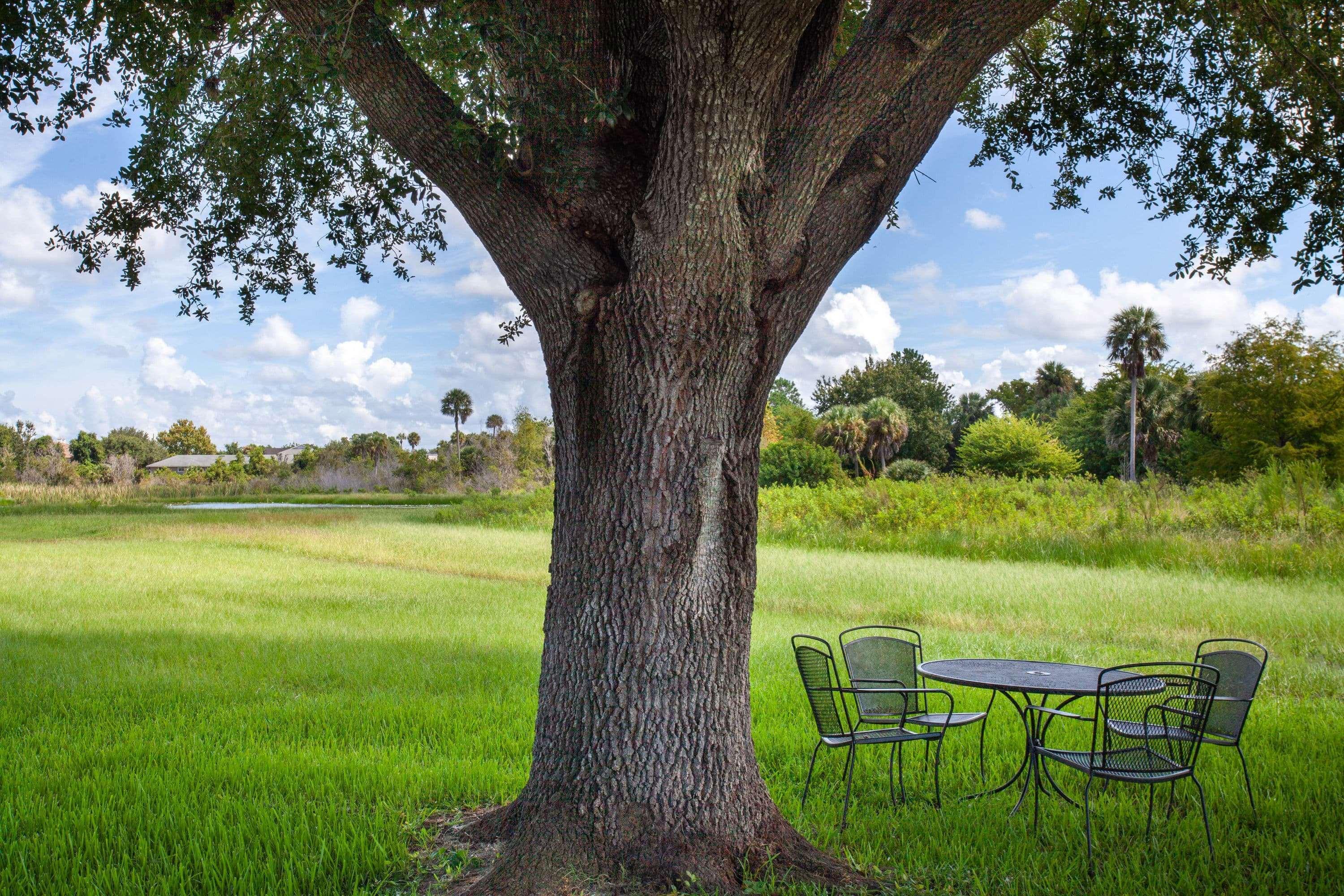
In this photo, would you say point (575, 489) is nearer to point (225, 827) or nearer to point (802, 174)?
point (802, 174)

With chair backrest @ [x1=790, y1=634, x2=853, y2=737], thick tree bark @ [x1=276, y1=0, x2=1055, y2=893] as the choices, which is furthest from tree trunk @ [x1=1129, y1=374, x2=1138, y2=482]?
thick tree bark @ [x1=276, y1=0, x2=1055, y2=893]

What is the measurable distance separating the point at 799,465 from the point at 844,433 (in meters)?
7.16

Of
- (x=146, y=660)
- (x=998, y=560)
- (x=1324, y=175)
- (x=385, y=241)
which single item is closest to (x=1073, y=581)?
(x=998, y=560)

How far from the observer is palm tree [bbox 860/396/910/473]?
45.1 m

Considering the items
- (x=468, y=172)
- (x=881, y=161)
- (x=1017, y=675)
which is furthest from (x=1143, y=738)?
(x=468, y=172)

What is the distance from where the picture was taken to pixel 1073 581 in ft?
48.9

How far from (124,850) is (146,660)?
5.56m

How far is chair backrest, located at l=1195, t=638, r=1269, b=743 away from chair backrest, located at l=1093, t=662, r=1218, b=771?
0.10 m

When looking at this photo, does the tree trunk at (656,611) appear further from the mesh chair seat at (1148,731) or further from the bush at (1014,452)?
the bush at (1014,452)

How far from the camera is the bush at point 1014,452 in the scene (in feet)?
150

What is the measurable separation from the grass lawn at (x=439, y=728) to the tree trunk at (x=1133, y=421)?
32200 millimetres

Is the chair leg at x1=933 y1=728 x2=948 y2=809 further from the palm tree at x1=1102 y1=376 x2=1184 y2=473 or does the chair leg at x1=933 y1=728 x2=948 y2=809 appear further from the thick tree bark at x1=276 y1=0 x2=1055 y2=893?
the palm tree at x1=1102 y1=376 x2=1184 y2=473

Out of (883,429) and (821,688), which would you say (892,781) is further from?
(883,429)

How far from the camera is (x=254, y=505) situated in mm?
40344
